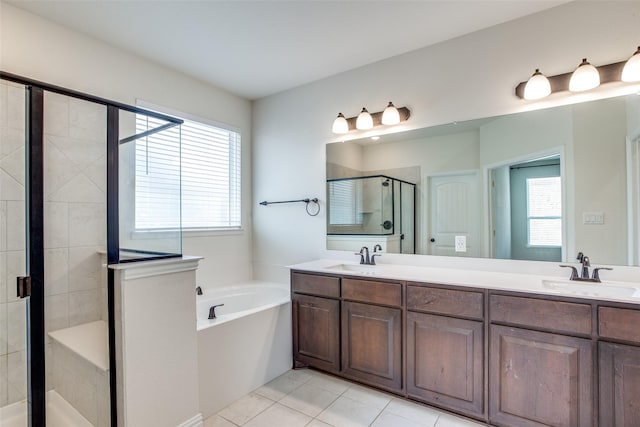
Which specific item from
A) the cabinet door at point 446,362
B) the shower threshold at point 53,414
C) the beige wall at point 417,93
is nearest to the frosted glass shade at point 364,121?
the beige wall at point 417,93

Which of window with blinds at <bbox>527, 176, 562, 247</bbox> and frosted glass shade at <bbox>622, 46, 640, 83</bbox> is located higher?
frosted glass shade at <bbox>622, 46, 640, 83</bbox>

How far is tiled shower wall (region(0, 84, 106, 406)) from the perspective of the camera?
182 cm

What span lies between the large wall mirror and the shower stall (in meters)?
1.87

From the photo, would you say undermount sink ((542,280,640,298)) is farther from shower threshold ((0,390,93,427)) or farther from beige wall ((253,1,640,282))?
shower threshold ((0,390,93,427))

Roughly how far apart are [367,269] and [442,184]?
0.90 metres

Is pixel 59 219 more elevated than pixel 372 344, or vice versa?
pixel 59 219

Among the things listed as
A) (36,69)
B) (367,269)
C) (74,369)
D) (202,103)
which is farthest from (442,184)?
(36,69)

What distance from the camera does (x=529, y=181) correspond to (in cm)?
215

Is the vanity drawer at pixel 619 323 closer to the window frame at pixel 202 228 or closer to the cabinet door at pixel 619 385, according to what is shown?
the cabinet door at pixel 619 385

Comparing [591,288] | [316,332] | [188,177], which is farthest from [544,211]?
[188,177]

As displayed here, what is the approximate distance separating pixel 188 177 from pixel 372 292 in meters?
2.05

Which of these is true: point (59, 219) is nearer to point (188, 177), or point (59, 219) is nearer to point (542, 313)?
point (188, 177)

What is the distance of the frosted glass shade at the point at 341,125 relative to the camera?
285 cm

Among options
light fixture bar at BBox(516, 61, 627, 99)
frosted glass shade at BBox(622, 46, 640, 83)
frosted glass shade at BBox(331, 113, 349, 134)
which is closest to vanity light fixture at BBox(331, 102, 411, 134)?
frosted glass shade at BBox(331, 113, 349, 134)
